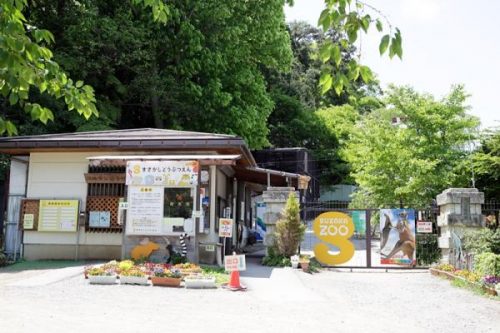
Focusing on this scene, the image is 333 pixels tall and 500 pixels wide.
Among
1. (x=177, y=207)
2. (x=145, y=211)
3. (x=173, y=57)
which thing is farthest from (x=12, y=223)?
(x=173, y=57)

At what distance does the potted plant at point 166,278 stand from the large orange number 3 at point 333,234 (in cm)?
675

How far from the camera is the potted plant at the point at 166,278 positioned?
11.0 meters

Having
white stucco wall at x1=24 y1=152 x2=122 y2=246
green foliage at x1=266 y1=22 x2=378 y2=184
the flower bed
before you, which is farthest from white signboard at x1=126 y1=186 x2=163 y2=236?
green foliage at x1=266 y1=22 x2=378 y2=184

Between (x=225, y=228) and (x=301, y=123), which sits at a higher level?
(x=301, y=123)

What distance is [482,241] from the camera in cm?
1346

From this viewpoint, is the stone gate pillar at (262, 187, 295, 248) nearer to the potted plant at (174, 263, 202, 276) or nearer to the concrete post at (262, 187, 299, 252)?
the concrete post at (262, 187, 299, 252)

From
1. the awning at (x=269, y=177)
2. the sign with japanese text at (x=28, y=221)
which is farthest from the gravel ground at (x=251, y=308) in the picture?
→ the awning at (x=269, y=177)

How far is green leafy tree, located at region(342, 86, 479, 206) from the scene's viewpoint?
2166 cm

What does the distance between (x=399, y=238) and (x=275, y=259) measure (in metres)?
4.19

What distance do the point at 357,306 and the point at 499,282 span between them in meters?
3.66

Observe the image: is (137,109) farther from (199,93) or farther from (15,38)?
(15,38)

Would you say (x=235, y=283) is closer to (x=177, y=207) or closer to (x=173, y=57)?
(x=177, y=207)

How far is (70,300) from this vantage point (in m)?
9.20

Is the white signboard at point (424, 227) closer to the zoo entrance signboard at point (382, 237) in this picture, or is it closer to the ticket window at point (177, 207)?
the zoo entrance signboard at point (382, 237)
